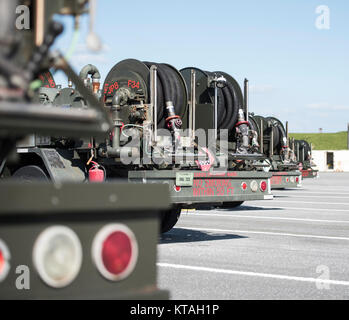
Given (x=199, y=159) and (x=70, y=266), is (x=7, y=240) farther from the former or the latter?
(x=199, y=159)

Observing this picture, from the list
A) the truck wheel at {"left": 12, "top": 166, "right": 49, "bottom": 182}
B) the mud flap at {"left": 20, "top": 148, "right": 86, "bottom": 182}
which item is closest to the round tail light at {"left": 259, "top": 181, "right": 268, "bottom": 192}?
the mud flap at {"left": 20, "top": 148, "right": 86, "bottom": 182}

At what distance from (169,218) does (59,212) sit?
8744mm

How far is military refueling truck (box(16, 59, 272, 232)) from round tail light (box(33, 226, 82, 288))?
639 cm

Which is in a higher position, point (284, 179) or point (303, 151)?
point (303, 151)

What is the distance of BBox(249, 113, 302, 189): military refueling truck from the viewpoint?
21062 millimetres

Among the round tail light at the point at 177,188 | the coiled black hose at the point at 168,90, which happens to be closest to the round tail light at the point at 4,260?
the round tail light at the point at 177,188

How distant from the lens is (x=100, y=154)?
9.66 metres

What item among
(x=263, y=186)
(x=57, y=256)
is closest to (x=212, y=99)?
(x=263, y=186)

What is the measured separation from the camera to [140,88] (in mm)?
10523

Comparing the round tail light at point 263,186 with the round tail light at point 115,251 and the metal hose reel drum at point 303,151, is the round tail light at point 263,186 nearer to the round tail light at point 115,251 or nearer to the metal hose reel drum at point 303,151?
the round tail light at point 115,251

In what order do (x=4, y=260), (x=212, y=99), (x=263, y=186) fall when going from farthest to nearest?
(x=212, y=99) → (x=263, y=186) → (x=4, y=260)

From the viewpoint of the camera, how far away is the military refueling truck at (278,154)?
21.1m

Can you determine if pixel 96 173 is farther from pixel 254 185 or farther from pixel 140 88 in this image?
pixel 254 185

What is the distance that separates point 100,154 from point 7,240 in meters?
7.33
